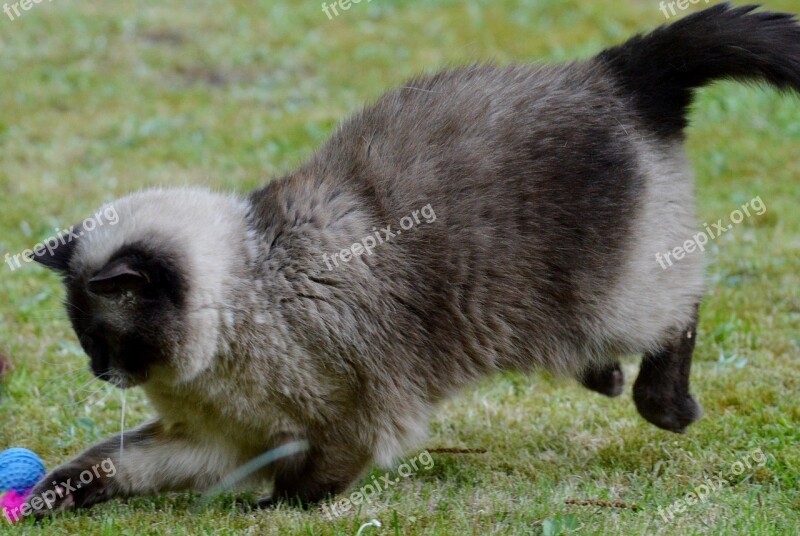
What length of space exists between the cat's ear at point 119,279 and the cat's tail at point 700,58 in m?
2.07

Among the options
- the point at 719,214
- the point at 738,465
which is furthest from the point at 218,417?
the point at 719,214

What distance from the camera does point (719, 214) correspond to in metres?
7.11

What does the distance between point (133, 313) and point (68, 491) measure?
746 mm

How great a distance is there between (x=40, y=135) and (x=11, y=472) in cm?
545

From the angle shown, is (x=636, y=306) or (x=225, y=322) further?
(x=636, y=306)

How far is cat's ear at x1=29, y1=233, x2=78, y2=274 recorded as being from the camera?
12.4ft

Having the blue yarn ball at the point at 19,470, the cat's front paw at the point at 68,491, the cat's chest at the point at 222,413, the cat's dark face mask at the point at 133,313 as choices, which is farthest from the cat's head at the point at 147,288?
the blue yarn ball at the point at 19,470

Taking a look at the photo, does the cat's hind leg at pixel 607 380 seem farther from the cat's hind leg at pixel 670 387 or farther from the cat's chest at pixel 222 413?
the cat's chest at pixel 222 413

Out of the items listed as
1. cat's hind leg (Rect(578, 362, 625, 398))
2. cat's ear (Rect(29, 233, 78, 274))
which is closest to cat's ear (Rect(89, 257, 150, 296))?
cat's ear (Rect(29, 233, 78, 274))

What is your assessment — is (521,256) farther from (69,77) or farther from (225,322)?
(69,77)

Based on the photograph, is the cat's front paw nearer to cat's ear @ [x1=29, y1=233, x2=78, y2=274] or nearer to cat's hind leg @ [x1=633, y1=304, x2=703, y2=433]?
cat's ear @ [x1=29, y1=233, x2=78, y2=274]

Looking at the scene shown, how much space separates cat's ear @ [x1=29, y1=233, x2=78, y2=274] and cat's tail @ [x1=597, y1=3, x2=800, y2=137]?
88.2 inches

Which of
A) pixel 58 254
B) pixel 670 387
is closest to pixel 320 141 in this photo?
pixel 58 254

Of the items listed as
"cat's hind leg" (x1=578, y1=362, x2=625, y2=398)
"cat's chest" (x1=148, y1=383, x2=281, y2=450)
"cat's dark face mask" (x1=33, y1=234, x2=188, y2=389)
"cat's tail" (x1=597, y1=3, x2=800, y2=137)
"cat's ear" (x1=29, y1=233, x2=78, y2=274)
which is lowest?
"cat's hind leg" (x1=578, y1=362, x2=625, y2=398)
